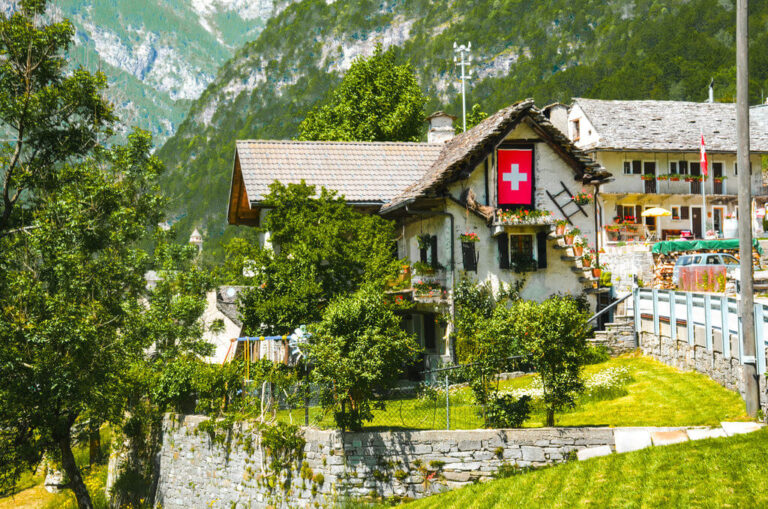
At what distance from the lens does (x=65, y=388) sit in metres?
23.0

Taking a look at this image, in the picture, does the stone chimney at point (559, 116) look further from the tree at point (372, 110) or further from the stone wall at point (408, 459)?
the stone wall at point (408, 459)

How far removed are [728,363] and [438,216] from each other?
12.5m

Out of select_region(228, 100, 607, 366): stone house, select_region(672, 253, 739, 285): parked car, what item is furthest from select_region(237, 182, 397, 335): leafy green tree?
select_region(672, 253, 739, 285): parked car

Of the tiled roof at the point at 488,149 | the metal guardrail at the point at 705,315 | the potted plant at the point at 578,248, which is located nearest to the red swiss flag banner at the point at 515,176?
the tiled roof at the point at 488,149

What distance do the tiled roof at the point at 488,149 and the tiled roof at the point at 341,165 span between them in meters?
2.23

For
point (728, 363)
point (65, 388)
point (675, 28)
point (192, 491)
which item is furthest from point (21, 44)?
point (675, 28)

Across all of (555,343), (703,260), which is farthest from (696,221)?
(555,343)

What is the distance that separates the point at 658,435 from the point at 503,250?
13159 millimetres

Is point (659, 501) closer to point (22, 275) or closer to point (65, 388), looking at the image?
point (65, 388)

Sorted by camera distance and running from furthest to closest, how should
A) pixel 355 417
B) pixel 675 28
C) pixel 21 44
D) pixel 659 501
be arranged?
pixel 675 28 < pixel 21 44 < pixel 355 417 < pixel 659 501

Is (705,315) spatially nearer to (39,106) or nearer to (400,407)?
(400,407)

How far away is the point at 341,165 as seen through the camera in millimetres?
33625

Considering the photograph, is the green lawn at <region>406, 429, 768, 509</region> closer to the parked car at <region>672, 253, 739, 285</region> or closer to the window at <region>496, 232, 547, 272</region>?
the window at <region>496, 232, 547, 272</region>

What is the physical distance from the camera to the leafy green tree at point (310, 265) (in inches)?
993
